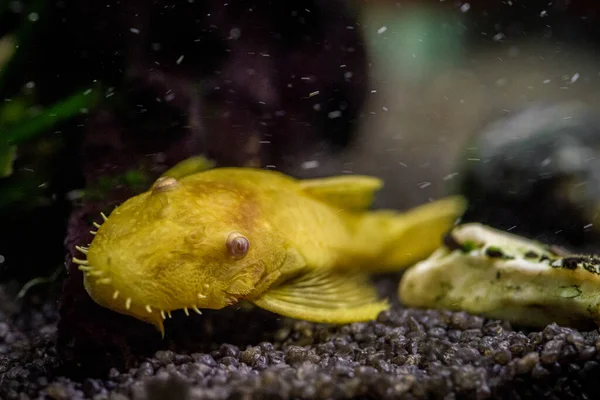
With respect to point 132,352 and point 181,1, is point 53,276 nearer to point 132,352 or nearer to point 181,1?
point 132,352

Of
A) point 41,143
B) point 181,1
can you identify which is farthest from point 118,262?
point 41,143

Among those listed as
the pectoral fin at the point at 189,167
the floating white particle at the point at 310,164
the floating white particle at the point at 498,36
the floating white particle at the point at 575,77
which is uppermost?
the floating white particle at the point at 498,36

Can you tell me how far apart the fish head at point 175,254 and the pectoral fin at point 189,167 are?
1.02 ft

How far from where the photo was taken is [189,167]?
10.2 feet

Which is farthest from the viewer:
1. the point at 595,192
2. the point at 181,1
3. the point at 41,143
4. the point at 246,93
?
the point at 595,192

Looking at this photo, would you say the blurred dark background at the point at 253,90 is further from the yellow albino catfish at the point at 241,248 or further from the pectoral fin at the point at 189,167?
the yellow albino catfish at the point at 241,248

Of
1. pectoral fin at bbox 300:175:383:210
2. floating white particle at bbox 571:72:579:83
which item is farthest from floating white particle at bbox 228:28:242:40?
floating white particle at bbox 571:72:579:83

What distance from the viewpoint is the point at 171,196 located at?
2.57m

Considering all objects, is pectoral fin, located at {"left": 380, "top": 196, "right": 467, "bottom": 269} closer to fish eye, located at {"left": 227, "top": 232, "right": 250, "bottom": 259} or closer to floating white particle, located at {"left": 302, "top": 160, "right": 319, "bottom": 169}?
floating white particle, located at {"left": 302, "top": 160, "right": 319, "bottom": 169}

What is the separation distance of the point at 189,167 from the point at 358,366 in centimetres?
159

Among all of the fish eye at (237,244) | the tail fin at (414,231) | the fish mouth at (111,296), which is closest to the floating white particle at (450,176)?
the tail fin at (414,231)

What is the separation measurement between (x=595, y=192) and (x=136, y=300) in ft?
11.7

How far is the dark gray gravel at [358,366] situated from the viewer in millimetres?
1928

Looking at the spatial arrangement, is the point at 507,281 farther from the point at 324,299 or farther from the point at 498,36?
the point at 498,36
